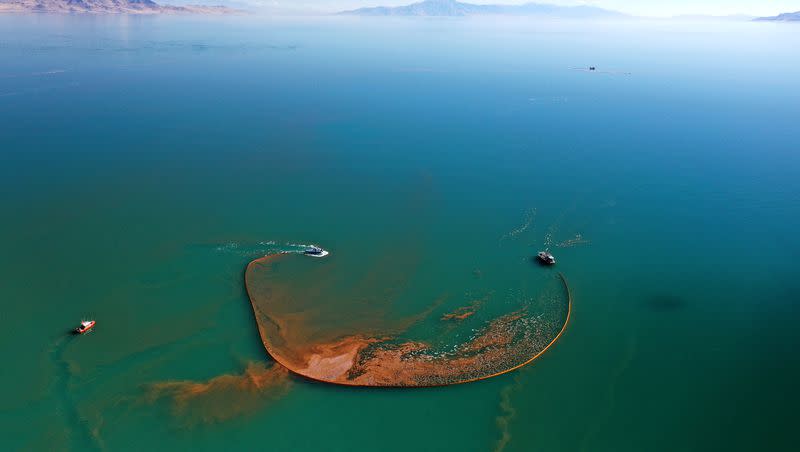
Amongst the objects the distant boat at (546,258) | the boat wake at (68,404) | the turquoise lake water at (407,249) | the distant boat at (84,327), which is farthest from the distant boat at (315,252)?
the distant boat at (546,258)

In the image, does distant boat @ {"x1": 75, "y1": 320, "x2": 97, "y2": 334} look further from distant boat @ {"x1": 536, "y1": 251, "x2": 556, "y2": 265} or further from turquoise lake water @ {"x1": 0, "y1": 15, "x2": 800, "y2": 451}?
distant boat @ {"x1": 536, "y1": 251, "x2": 556, "y2": 265}

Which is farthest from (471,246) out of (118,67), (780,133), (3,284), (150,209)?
(118,67)

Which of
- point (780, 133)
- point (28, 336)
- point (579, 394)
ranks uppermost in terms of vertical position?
point (780, 133)

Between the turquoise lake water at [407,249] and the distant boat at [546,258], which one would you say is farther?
the distant boat at [546,258]

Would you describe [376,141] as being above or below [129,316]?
above

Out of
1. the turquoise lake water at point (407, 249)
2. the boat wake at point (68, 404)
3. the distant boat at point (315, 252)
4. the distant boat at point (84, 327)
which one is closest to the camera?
the boat wake at point (68, 404)

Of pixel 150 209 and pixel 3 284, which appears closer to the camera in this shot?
pixel 3 284

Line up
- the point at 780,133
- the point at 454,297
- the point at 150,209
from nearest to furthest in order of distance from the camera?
the point at 454,297 → the point at 150,209 → the point at 780,133

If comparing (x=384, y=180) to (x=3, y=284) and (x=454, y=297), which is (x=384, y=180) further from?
(x=3, y=284)

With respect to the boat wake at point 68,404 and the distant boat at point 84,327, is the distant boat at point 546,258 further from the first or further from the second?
the distant boat at point 84,327
